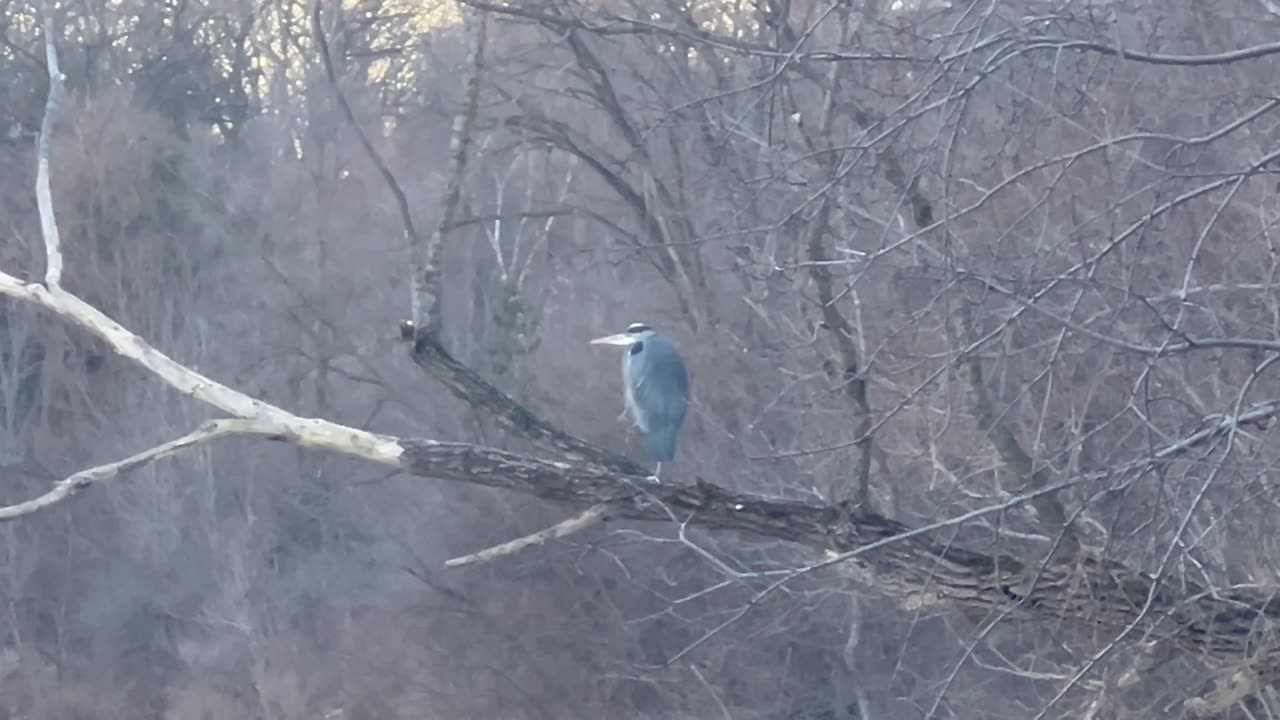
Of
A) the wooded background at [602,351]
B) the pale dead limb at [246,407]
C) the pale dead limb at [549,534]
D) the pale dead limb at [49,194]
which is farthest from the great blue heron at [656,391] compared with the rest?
the pale dead limb at [49,194]

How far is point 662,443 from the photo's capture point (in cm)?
748

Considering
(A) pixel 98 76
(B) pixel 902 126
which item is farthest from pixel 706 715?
(A) pixel 98 76

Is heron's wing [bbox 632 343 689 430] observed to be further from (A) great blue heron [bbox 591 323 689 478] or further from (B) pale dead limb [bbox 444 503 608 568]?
(B) pale dead limb [bbox 444 503 608 568]

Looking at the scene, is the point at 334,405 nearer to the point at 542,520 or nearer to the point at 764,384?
the point at 542,520

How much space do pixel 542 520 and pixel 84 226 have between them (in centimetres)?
659

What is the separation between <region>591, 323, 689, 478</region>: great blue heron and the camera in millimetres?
7484

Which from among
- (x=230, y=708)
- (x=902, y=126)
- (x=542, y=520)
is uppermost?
(x=902, y=126)

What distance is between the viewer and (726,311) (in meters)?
10.9

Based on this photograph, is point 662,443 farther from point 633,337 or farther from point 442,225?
point 442,225

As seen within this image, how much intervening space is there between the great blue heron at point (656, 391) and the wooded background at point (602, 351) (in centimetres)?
64

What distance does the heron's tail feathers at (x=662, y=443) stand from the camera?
7457 mm

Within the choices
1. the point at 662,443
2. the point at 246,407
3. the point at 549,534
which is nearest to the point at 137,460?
the point at 246,407

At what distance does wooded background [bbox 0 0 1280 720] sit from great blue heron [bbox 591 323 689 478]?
0.64 metres

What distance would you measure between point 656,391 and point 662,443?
0.30m
